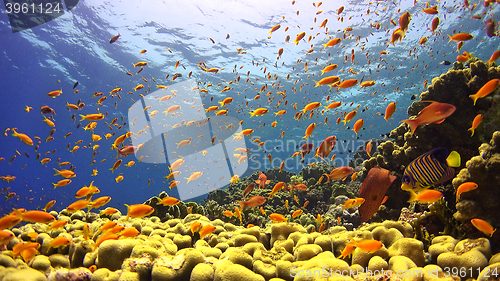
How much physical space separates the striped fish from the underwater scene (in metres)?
0.02

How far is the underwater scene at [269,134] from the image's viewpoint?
2527 millimetres

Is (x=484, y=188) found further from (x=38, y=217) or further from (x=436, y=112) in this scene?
(x=38, y=217)

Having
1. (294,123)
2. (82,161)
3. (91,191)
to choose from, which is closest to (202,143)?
(294,123)

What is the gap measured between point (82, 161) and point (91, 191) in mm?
61630

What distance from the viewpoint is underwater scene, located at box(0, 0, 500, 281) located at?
2.53m

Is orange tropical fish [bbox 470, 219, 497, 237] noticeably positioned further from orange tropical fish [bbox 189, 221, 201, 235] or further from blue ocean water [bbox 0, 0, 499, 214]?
blue ocean water [bbox 0, 0, 499, 214]

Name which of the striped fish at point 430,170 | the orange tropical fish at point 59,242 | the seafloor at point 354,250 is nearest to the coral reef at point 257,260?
Answer: the seafloor at point 354,250

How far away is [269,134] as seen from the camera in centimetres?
3806

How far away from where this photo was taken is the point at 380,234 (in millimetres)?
2906

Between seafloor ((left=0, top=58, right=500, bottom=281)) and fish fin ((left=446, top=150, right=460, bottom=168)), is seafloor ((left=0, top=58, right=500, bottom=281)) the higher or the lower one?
the lower one

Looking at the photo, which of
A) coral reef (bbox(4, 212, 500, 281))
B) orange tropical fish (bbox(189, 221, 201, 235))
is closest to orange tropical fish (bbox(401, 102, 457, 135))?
coral reef (bbox(4, 212, 500, 281))

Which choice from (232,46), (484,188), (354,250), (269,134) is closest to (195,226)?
(354,250)

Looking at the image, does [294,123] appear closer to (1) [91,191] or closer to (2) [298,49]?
(2) [298,49]

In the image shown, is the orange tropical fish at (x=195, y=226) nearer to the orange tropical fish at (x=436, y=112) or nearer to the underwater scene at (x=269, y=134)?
the underwater scene at (x=269, y=134)
